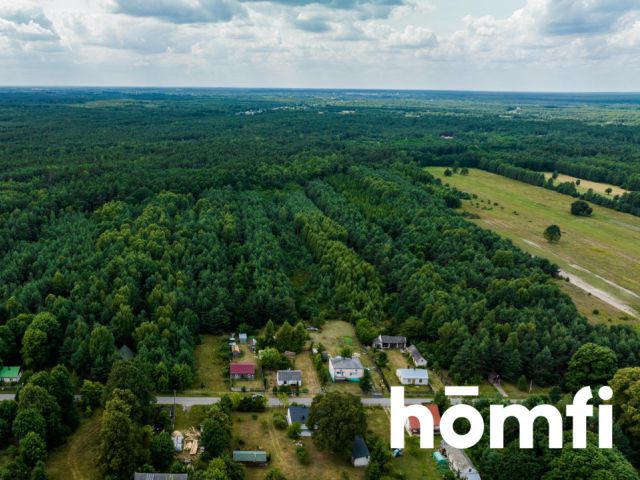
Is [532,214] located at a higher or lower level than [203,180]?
lower

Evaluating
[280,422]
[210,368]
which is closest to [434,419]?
[280,422]

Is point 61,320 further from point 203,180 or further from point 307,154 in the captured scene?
point 307,154

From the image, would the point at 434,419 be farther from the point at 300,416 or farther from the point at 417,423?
the point at 300,416

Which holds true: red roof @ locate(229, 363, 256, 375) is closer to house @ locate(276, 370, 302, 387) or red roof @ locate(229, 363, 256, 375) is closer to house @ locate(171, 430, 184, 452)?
house @ locate(276, 370, 302, 387)

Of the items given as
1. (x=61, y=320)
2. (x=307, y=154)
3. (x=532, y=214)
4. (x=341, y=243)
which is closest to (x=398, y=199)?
(x=341, y=243)

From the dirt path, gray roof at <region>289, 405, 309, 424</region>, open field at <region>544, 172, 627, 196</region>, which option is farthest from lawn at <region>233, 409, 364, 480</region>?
open field at <region>544, 172, 627, 196</region>
